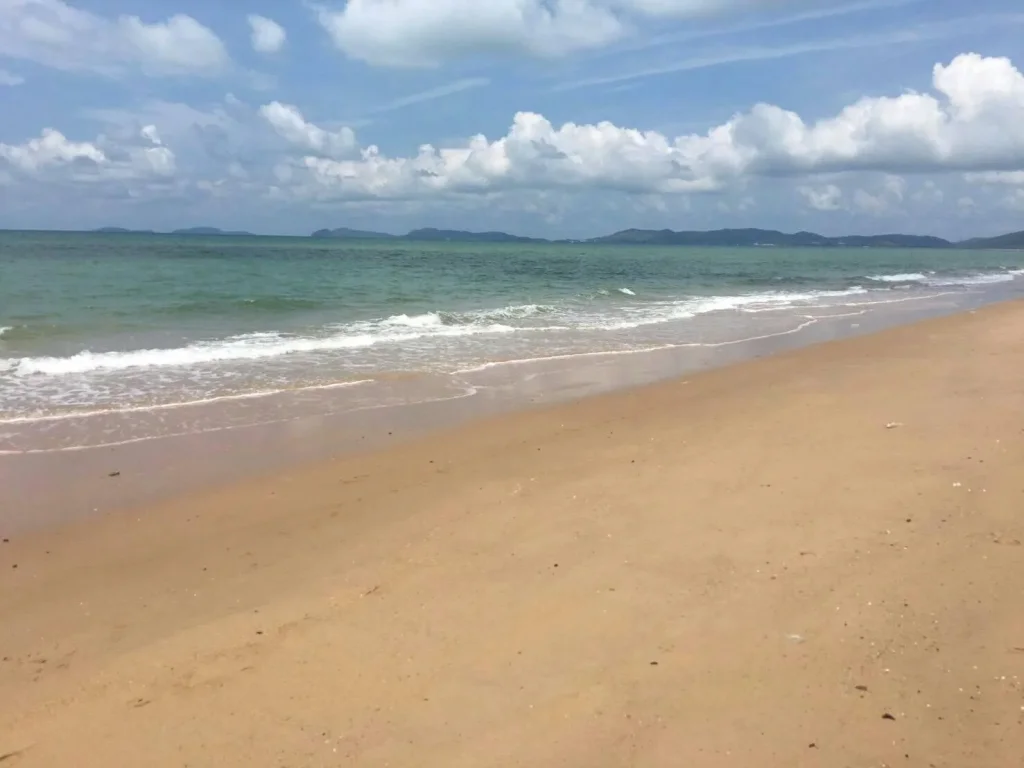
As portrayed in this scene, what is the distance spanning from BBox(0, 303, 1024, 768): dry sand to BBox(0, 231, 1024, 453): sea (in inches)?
154

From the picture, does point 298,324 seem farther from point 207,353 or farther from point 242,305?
point 207,353

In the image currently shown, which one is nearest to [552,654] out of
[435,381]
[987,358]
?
[435,381]

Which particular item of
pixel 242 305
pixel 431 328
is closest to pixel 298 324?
pixel 431 328

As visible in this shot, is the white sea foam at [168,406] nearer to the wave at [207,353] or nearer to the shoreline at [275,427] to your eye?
the shoreline at [275,427]

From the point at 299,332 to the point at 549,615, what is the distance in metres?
14.8

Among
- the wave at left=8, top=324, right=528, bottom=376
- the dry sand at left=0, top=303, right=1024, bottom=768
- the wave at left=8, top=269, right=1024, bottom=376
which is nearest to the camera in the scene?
the dry sand at left=0, top=303, right=1024, bottom=768

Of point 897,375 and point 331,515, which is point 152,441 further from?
point 897,375

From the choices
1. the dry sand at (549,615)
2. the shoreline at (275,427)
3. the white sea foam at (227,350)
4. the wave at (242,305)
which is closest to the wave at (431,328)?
the white sea foam at (227,350)

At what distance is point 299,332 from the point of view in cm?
1800

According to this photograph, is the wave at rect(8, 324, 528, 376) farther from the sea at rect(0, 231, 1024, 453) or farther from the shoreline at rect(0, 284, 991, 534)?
the shoreline at rect(0, 284, 991, 534)

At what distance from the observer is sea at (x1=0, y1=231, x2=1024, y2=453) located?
10.6 metres

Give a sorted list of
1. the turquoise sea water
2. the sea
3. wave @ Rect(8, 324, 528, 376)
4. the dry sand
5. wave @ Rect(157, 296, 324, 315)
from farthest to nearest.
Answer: wave @ Rect(157, 296, 324, 315)
wave @ Rect(8, 324, 528, 376)
the turquoise sea water
the sea
the dry sand

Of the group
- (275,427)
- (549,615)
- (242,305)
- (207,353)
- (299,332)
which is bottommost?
(549,615)

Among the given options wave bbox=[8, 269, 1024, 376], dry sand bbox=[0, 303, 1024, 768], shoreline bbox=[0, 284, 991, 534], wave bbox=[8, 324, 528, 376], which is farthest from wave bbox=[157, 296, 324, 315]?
dry sand bbox=[0, 303, 1024, 768]
